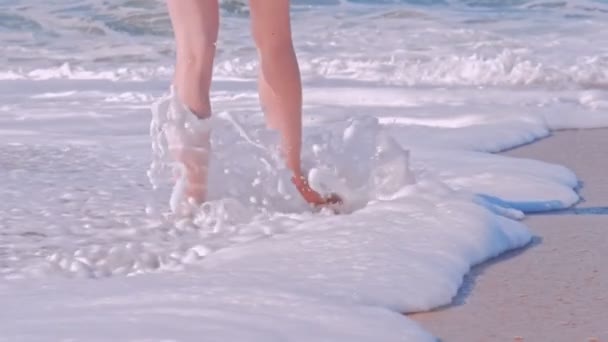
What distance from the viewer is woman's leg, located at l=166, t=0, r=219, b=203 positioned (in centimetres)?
289

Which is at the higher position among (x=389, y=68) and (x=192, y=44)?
Answer: (x=192, y=44)

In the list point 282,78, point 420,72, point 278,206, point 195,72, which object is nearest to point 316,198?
point 278,206

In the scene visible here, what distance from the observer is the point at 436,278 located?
7.30ft

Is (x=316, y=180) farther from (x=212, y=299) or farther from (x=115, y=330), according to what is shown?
(x=115, y=330)

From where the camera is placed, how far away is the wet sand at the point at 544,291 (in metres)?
1.99

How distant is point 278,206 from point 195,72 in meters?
0.38

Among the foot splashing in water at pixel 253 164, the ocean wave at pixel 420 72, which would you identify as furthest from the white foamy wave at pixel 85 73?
the foot splashing in water at pixel 253 164

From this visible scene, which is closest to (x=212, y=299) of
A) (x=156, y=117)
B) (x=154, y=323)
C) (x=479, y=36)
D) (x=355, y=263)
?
(x=154, y=323)

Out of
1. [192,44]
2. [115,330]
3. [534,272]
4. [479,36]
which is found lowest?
[479,36]

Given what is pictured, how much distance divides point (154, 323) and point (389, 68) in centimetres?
557

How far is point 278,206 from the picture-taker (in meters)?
2.99

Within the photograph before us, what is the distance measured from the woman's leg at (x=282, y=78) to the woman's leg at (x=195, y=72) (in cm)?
12

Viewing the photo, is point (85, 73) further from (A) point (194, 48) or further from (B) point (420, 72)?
(A) point (194, 48)

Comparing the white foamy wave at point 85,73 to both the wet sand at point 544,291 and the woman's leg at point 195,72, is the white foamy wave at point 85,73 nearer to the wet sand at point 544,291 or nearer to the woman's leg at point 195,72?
the woman's leg at point 195,72
